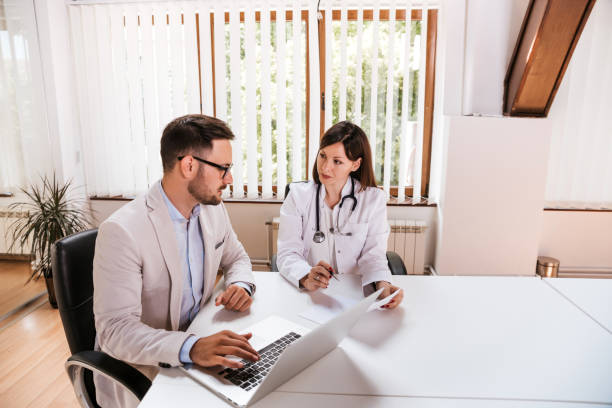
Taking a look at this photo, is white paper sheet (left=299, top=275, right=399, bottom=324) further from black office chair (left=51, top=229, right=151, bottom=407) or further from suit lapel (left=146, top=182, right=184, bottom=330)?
black office chair (left=51, top=229, right=151, bottom=407)

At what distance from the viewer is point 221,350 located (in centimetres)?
104

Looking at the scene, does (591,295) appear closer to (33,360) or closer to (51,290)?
(33,360)

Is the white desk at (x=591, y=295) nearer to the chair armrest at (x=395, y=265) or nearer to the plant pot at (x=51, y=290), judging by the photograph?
the chair armrest at (x=395, y=265)

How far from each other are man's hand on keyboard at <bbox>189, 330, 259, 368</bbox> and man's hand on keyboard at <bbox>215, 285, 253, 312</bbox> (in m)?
0.30

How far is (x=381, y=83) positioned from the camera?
131 inches

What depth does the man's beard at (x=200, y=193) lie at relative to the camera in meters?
1.41

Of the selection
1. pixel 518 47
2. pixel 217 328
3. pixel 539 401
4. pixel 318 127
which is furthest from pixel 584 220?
pixel 217 328

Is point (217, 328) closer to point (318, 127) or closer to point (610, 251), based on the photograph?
point (318, 127)

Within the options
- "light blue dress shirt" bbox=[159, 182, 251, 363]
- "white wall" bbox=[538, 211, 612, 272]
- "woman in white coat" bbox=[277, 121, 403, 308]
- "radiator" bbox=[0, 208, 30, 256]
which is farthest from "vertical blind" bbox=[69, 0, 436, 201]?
"light blue dress shirt" bbox=[159, 182, 251, 363]

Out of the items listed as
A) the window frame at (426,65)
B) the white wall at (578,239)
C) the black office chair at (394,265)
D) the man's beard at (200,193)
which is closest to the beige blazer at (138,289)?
the man's beard at (200,193)

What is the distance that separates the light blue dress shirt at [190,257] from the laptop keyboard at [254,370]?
1.29ft

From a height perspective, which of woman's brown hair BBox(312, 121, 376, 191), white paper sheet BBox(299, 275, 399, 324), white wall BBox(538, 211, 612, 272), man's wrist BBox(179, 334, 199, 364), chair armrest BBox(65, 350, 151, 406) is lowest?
white wall BBox(538, 211, 612, 272)

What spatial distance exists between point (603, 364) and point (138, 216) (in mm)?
1432

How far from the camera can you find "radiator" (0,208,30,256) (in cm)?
294
